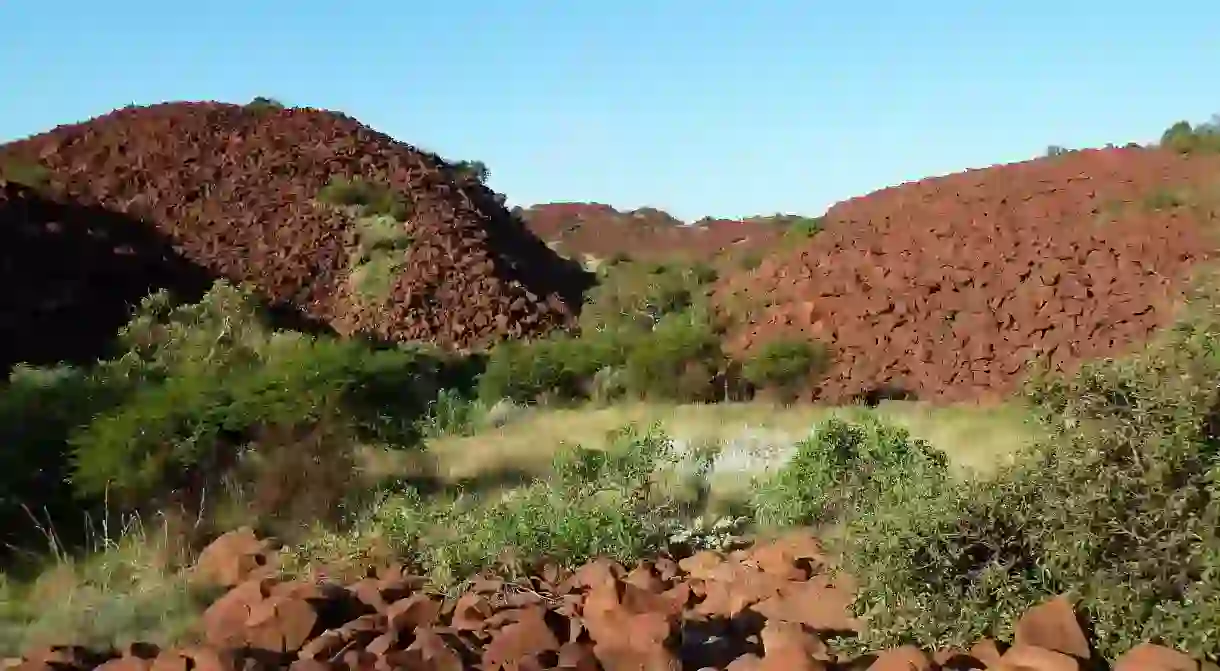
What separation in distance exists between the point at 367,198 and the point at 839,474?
2316 centimetres

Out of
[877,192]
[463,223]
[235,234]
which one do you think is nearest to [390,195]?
[463,223]

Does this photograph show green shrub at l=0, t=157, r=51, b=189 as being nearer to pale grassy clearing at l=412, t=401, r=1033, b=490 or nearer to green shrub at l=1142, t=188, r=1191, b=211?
pale grassy clearing at l=412, t=401, r=1033, b=490

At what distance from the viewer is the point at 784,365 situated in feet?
58.3

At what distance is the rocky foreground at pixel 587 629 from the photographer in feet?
16.4

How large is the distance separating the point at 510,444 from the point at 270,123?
857 inches

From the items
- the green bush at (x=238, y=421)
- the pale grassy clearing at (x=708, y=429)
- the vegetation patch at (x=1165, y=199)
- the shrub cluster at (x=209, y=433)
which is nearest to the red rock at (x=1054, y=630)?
the pale grassy clearing at (x=708, y=429)

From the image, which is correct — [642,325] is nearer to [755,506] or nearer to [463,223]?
[463,223]

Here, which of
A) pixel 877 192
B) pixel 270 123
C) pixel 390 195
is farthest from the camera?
pixel 270 123

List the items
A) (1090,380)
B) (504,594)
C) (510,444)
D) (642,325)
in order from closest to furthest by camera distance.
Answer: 1. (1090,380)
2. (504,594)
3. (510,444)
4. (642,325)

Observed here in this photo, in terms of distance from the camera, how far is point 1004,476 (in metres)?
6.00

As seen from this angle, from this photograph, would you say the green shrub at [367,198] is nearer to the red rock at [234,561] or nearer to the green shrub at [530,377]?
the green shrub at [530,377]

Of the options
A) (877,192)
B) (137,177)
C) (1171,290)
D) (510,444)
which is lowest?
(510,444)

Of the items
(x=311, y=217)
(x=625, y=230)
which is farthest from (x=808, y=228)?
(x=625, y=230)

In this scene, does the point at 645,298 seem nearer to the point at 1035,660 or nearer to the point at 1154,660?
the point at 1035,660
